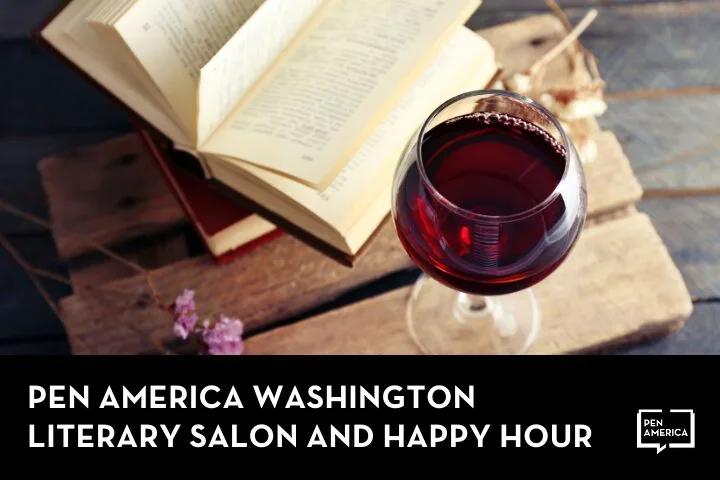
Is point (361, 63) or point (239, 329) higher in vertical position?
point (361, 63)

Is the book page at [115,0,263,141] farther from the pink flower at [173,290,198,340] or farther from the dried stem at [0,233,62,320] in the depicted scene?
the dried stem at [0,233,62,320]

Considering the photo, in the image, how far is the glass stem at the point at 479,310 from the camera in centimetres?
82

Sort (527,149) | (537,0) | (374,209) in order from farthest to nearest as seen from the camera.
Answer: (537,0), (374,209), (527,149)

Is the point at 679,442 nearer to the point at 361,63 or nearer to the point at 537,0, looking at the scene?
the point at 361,63

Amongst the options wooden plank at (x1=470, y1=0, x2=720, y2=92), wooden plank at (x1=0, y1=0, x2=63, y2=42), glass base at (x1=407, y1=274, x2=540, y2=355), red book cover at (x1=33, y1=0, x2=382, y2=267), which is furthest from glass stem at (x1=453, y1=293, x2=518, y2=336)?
wooden plank at (x1=0, y1=0, x2=63, y2=42)

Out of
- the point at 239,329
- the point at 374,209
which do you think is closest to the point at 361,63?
the point at 374,209

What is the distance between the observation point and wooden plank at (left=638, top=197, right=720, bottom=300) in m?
0.91

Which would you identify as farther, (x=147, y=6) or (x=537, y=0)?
(x=537, y=0)

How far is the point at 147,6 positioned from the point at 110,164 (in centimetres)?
23

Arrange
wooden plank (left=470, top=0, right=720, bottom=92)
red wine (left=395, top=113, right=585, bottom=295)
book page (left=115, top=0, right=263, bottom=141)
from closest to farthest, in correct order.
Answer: red wine (left=395, top=113, right=585, bottom=295) < book page (left=115, top=0, right=263, bottom=141) < wooden plank (left=470, top=0, right=720, bottom=92)

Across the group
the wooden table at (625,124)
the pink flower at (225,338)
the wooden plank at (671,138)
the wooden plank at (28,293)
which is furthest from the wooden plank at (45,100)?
the wooden plank at (671,138)

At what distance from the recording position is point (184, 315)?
31.4 inches

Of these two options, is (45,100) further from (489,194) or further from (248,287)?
(489,194)

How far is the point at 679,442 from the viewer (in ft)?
2.64
